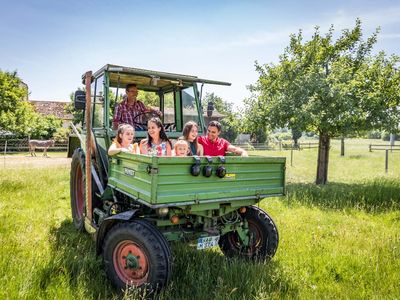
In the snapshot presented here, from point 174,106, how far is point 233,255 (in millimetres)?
2546

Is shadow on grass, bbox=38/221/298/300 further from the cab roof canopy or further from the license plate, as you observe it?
the cab roof canopy

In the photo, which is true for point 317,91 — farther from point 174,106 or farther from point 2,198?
point 2,198

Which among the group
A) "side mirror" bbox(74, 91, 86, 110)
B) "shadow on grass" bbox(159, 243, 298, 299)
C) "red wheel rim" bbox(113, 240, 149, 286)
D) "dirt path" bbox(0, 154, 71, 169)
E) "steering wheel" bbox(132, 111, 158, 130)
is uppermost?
"side mirror" bbox(74, 91, 86, 110)

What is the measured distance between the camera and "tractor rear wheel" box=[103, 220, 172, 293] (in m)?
3.23

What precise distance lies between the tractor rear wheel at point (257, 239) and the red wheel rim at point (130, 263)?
1492 millimetres

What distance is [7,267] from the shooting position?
11.9ft

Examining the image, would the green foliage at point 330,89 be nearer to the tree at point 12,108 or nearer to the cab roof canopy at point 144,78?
the cab roof canopy at point 144,78

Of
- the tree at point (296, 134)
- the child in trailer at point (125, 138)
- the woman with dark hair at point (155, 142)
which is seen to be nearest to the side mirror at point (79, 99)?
the child in trailer at point (125, 138)

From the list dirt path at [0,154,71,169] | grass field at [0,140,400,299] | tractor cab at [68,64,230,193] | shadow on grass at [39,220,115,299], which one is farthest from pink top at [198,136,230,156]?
dirt path at [0,154,71,169]

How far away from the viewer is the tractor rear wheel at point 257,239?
4.35 m

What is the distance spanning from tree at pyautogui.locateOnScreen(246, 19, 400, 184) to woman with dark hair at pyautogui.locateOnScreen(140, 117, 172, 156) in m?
5.83

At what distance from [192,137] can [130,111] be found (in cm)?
114

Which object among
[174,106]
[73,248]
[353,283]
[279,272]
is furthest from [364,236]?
[73,248]

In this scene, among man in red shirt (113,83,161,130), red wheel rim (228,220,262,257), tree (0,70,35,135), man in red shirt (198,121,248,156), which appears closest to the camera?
red wheel rim (228,220,262,257)
